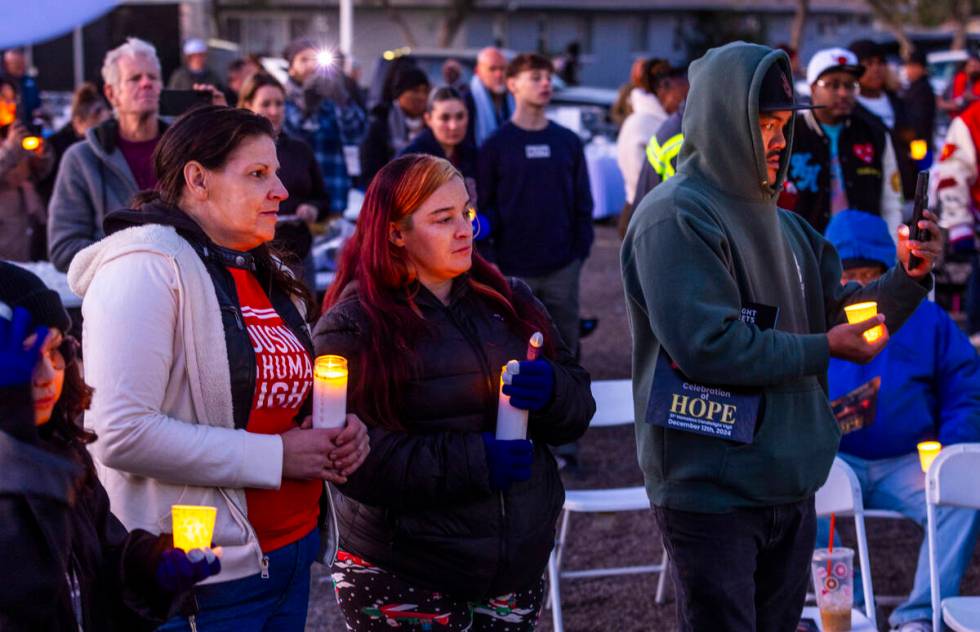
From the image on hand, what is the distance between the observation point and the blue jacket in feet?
17.4

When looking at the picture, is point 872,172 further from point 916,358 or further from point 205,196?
point 205,196

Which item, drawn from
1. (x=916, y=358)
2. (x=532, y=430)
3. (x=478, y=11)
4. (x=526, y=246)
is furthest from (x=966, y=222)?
(x=478, y=11)

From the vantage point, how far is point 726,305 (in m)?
3.19

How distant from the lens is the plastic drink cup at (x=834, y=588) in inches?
171

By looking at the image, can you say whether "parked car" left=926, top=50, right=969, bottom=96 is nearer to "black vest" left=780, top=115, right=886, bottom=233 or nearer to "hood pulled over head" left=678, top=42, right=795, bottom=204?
"black vest" left=780, top=115, right=886, bottom=233

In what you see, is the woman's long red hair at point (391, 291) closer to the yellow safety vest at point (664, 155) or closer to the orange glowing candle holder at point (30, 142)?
the yellow safety vest at point (664, 155)

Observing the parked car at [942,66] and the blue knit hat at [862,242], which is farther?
the parked car at [942,66]

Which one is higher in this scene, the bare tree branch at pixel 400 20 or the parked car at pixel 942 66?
the bare tree branch at pixel 400 20

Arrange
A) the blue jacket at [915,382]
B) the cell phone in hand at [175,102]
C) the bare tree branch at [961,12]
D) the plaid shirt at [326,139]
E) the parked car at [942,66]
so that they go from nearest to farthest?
the blue jacket at [915,382] < the cell phone in hand at [175,102] < the plaid shirt at [326,139] < the parked car at [942,66] < the bare tree branch at [961,12]

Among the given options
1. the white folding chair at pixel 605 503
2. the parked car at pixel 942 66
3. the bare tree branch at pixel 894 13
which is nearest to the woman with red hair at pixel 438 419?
the white folding chair at pixel 605 503

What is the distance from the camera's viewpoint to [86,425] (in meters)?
3.07

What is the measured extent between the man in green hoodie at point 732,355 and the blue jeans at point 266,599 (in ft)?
2.99

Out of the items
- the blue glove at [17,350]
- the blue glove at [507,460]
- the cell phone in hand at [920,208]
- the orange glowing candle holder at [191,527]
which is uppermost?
the cell phone in hand at [920,208]

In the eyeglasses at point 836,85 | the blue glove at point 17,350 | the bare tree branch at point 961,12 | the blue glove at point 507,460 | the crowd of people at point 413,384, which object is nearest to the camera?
the blue glove at point 17,350
